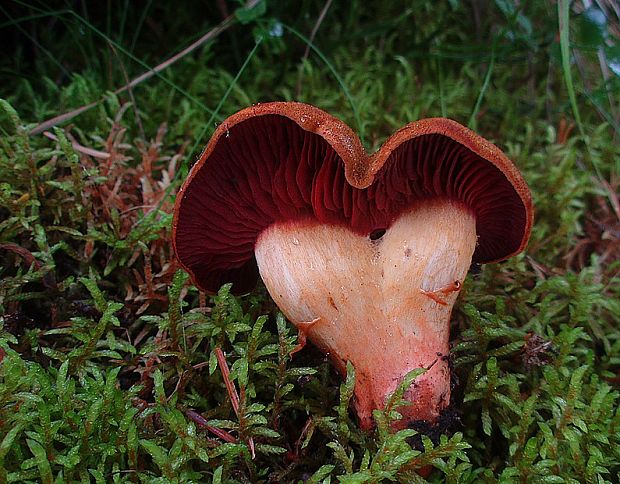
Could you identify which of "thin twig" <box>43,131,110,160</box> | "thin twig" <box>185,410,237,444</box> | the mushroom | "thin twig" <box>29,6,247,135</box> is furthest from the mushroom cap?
"thin twig" <box>29,6,247,135</box>

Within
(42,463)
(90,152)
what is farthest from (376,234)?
(90,152)

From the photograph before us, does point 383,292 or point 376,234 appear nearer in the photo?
point 383,292

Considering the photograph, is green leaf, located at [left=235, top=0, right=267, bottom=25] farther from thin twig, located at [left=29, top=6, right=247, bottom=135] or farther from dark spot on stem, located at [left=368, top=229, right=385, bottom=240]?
dark spot on stem, located at [left=368, top=229, right=385, bottom=240]

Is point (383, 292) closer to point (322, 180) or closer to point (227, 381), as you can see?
point (322, 180)

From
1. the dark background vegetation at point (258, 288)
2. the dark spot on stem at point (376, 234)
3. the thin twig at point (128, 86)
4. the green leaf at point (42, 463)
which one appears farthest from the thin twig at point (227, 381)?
the thin twig at point (128, 86)

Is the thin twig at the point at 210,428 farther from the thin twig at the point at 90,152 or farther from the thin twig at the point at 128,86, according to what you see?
the thin twig at the point at 128,86

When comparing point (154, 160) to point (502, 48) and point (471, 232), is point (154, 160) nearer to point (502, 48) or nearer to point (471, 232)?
point (471, 232)
